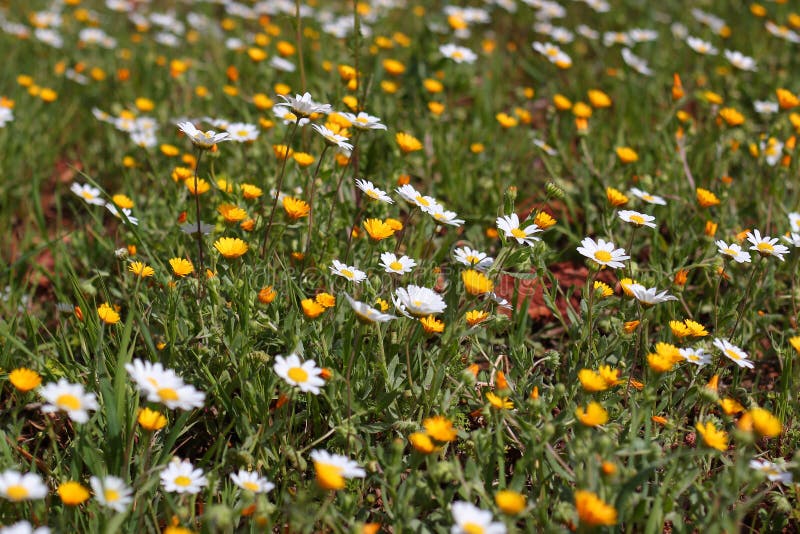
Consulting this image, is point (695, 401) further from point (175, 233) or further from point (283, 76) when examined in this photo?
point (283, 76)

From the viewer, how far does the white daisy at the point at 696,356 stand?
7.16 feet

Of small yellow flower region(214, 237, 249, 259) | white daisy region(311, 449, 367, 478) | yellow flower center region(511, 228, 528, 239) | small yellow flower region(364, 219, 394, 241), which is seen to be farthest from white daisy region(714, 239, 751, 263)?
small yellow flower region(214, 237, 249, 259)

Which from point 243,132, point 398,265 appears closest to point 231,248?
point 398,265

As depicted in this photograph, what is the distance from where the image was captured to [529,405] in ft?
6.75

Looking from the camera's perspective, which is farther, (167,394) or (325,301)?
(325,301)

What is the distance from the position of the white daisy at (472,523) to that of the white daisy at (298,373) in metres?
0.46

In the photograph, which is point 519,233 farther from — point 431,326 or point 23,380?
point 23,380

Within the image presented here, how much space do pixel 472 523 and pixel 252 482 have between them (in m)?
0.60

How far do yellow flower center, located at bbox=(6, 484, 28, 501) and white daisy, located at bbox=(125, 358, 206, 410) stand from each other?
307mm

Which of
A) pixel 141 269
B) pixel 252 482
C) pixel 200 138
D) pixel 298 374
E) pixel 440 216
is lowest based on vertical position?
pixel 252 482

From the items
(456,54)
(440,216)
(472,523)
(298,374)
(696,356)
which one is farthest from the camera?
(456,54)

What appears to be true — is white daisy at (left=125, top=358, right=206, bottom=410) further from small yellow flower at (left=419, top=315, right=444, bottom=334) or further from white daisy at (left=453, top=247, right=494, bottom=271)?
white daisy at (left=453, top=247, right=494, bottom=271)

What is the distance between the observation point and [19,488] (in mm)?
1650

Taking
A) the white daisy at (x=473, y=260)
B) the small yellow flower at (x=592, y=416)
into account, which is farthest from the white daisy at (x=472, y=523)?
the white daisy at (x=473, y=260)
